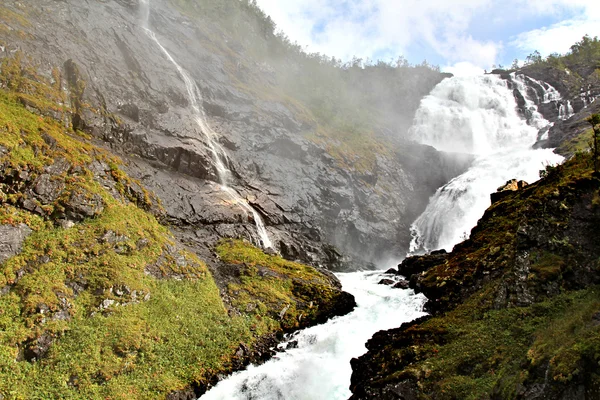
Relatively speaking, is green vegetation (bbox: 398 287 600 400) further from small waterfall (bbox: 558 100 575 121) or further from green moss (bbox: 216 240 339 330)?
small waterfall (bbox: 558 100 575 121)

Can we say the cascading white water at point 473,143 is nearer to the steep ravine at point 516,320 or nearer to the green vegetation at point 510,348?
the steep ravine at point 516,320

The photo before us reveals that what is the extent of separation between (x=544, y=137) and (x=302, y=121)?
3122 cm

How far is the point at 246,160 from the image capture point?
113 ft

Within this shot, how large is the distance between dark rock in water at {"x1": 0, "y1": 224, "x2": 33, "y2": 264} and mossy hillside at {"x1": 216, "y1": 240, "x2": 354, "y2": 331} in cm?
913

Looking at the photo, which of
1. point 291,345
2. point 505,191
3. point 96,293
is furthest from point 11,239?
point 505,191

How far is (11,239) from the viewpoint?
562 inches

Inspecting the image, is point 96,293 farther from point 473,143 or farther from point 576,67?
point 576,67

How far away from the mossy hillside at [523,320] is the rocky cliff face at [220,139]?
14469 mm

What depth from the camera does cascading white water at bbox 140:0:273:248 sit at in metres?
28.5

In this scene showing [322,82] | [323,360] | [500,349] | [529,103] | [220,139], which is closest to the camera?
[500,349]

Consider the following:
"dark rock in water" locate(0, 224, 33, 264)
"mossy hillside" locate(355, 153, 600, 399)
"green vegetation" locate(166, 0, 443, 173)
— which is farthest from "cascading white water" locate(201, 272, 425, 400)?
"green vegetation" locate(166, 0, 443, 173)

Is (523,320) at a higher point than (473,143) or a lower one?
lower

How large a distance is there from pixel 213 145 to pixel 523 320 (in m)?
27.0

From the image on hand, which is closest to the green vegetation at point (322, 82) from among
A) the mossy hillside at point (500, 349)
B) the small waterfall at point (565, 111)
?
the small waterfall at point (565, 111)
